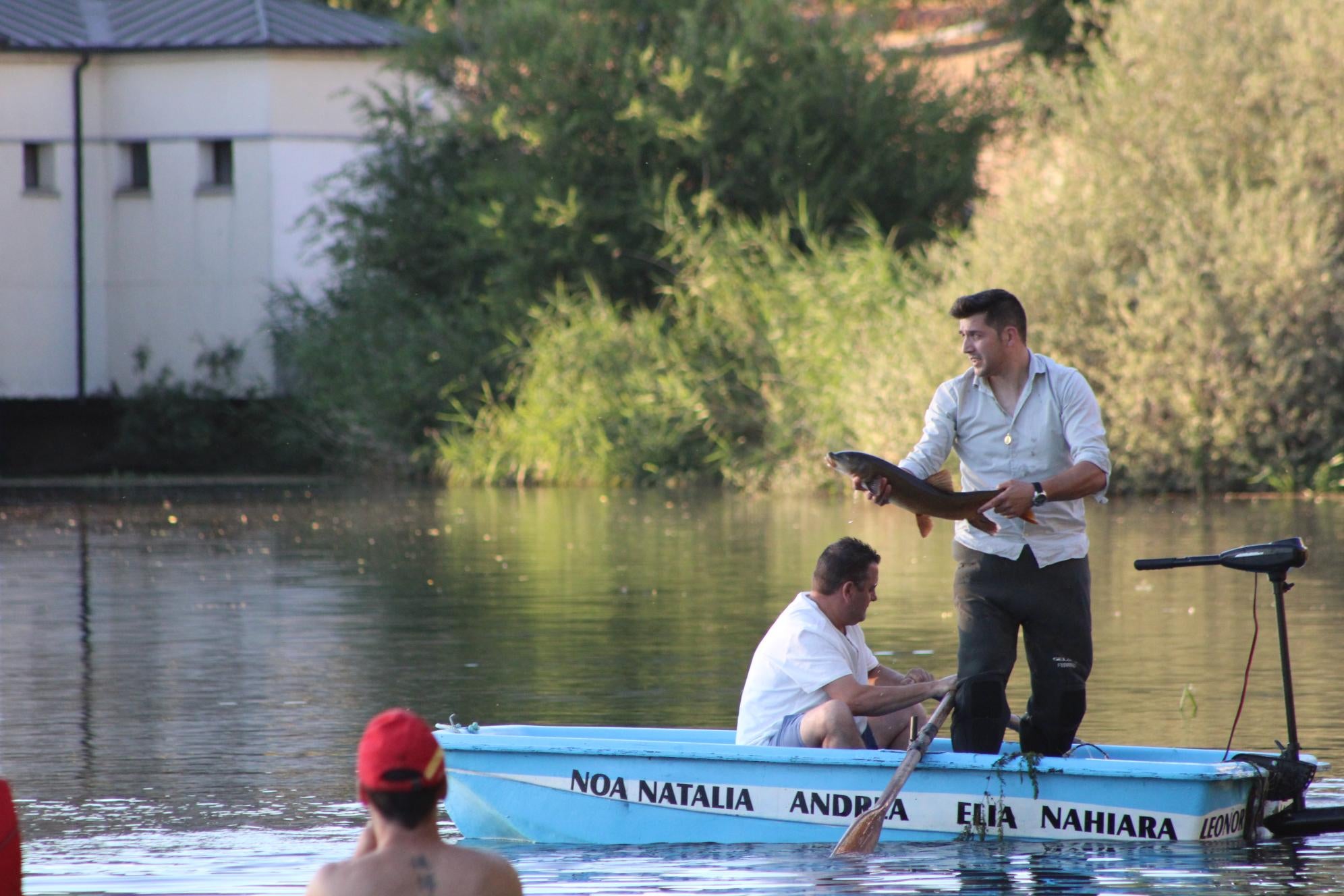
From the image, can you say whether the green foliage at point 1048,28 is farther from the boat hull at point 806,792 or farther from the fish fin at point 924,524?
the boat hull at point 806,792

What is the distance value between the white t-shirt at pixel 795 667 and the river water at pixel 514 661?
1.72 ft

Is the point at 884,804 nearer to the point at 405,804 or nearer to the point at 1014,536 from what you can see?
the point at 1014,536

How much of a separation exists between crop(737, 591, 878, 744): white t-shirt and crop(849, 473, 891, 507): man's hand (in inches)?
24.8

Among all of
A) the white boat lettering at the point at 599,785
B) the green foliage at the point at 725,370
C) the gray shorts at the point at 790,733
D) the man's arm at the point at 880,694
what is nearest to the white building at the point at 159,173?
the green foliage at the point at 725,370

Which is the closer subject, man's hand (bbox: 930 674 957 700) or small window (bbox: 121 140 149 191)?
man's hand (bbox: 930 674 957 700)

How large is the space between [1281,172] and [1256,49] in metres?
2.20

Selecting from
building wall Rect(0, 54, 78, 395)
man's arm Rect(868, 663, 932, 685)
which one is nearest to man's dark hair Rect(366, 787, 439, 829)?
man's arm Rect(868, 663, 932, 685)

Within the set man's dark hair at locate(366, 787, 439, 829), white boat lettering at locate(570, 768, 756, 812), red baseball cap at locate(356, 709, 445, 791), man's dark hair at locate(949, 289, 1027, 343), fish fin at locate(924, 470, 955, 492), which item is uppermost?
man's dark hair at locate(949, 289, 1027, 343)

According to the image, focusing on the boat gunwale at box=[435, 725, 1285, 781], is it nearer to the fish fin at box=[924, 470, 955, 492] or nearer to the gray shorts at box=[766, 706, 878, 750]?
the gray shorts at box=[766, 706, 878, 750]

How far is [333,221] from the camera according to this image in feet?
127

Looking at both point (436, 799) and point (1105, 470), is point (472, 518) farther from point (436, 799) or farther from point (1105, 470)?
point (436, 799)

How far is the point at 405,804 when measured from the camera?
14.4 feet

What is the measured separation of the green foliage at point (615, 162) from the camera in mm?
34312

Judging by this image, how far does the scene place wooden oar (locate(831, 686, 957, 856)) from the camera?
8.09 meters
